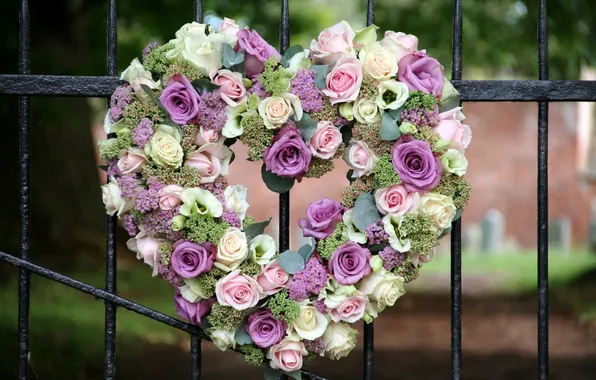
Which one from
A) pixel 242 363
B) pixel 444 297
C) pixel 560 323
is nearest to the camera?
A: pixel 242 363

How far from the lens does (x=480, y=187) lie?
16.2 m

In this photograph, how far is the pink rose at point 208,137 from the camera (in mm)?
2096

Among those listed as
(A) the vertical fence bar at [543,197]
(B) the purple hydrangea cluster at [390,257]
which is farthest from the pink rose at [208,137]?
(A) the vertical fence bar at [543,197]

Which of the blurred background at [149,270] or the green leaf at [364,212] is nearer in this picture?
the green leaf at [364,212]

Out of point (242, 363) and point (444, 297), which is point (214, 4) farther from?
point (444, 297)

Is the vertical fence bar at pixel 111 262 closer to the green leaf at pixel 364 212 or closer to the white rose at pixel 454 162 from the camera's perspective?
the green leaf at pixel 364 212

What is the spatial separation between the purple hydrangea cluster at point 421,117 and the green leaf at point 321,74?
24 cm

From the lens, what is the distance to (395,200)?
6.79 ft

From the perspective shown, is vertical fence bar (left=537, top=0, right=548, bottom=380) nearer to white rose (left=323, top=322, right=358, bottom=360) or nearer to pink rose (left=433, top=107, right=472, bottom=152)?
pink rose (left=433, top=107, right=472, bottom=152)

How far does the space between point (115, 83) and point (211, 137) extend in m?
0.33

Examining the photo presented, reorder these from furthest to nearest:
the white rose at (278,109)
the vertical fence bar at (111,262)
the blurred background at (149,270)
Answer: the blurred background at (149,270) < the vertical fence bar at (111,262) < the white rose at (278,109)

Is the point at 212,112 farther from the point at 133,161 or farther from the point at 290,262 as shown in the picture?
the point at 290,262

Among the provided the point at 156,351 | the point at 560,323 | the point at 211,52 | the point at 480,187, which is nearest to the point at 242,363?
the point at 156,351

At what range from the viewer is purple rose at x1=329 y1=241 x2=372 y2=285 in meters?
2.06
